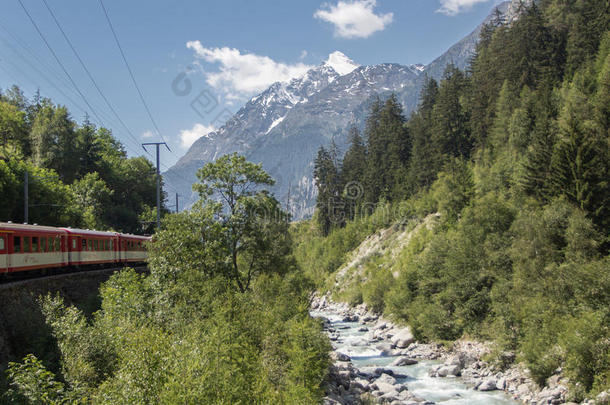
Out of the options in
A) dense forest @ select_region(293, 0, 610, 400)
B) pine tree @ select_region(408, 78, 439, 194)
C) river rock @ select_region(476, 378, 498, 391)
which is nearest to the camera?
river rock @ select_region(476, 378, 498, 391)

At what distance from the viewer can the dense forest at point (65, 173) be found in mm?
40469

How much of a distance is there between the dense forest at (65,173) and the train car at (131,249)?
23.7 ft

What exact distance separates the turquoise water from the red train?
19.7 metres

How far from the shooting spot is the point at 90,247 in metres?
30.8

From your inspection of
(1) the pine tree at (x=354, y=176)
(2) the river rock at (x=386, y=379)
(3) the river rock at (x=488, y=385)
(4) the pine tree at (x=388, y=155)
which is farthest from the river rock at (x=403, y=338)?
(1) the pine tree at (x=354, y=176)

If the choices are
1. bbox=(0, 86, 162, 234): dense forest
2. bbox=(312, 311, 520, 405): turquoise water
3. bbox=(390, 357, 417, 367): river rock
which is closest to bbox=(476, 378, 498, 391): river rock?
bbox=(312, 311, 520, 405): turquoise water

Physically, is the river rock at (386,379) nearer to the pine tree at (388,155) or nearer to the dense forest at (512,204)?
the dense forest at (512,204)

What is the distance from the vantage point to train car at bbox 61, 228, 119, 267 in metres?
28.2

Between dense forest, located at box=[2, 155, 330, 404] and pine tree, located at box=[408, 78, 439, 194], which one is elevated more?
pine tree, located at box=[408, 78, 439, 194]

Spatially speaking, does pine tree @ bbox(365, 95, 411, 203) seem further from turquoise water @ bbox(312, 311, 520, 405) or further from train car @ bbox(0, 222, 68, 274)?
train car @ bbox(0, 222, 68, 274)

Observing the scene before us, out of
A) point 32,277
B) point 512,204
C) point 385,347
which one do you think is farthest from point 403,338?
point 32,277

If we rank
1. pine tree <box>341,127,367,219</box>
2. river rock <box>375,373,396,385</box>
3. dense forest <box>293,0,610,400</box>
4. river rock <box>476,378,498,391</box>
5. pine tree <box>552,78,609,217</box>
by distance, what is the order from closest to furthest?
river rock <box>476,378,498,391</box> → dense forest <box>293,0,610,400</box> → river rock <box>375,373,396,385</box> → pine tree <box>552,78,609,217</box> → pine tree <box>341,127,367,219</box>

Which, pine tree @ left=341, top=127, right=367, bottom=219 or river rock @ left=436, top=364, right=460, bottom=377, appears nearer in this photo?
river rock @ left=436, top=364, right=460, bottom=377

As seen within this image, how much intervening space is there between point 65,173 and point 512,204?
188 feet
